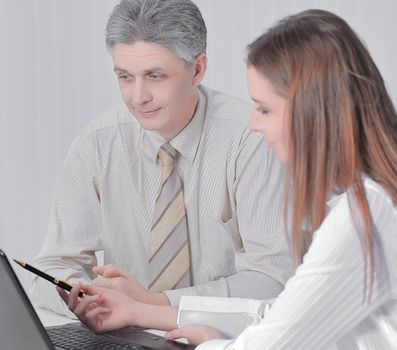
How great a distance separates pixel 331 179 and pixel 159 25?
3.42 feet

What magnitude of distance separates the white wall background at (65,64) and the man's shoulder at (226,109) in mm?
1482

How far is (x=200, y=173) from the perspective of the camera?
103 inches

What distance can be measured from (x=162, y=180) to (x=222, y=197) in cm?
18

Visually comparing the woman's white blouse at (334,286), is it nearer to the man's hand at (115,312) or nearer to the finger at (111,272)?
the man's hand at (115,312)

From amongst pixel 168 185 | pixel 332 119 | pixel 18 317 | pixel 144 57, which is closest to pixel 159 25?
pixel 144 57

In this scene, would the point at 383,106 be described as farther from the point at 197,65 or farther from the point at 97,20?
the point at 97,20

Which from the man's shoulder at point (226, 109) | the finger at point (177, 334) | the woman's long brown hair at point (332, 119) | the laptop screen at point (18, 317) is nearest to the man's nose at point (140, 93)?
the man's shoulder at point (226, 109)

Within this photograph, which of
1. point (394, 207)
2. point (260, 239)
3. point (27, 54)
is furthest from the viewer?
point (27, 54)

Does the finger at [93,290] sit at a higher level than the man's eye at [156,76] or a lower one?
lower

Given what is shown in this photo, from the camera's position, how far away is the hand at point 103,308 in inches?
84.6

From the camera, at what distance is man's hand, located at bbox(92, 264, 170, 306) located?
7.50 feet

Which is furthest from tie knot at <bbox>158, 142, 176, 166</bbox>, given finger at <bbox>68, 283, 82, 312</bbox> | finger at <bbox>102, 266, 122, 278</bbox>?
finger at <bbox>68, 283, 82, 312</bbox>

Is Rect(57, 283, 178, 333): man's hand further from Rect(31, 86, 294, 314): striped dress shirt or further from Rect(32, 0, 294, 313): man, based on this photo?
Rect(31, 86, 294, 314): striped dress shirt

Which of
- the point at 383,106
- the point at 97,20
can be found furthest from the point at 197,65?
the point at 97,20
